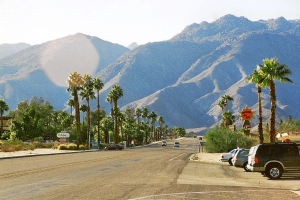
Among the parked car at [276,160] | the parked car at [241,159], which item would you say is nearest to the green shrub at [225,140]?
the parked car at [241,159]

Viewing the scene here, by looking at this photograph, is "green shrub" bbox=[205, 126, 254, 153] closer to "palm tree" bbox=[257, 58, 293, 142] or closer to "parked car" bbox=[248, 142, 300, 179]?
"palm tree" bbox=[257, 58, 293, 142]

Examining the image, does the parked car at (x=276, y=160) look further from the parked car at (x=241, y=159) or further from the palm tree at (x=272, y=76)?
the palm tree at (x=272, y=76)

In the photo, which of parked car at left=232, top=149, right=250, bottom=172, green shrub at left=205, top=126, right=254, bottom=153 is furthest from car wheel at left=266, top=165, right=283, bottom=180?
green shrub at left=205, top=126, right=254, bottom=153

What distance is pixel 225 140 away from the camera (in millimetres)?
53031

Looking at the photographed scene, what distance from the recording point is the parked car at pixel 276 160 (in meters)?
19.0

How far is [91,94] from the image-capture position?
88.1m

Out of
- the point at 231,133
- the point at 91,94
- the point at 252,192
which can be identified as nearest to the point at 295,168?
the point at 252,192

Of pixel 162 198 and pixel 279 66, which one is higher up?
pixel 279 66

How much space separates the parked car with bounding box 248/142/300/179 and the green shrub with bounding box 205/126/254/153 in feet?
111

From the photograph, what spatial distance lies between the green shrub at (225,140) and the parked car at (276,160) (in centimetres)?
3378

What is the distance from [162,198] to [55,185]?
5.44 meters

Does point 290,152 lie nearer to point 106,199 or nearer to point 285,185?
point 285,185

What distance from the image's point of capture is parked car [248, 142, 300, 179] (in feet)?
62.3

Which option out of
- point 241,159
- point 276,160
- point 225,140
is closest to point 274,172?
point 276,160
